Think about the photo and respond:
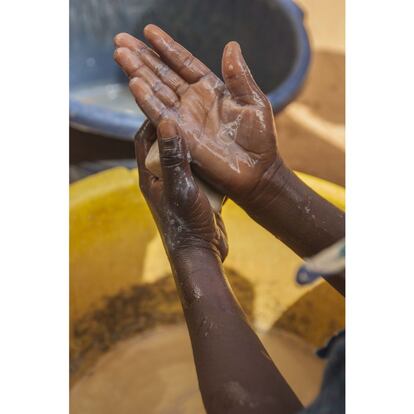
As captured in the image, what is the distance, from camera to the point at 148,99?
2.68 ft

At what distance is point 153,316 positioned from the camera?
1048 mm

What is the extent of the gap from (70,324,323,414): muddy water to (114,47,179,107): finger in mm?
390

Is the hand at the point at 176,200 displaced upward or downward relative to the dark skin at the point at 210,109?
downward

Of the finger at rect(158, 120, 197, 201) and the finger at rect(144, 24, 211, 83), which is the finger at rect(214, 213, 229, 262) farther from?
the finger at rect(144, 24, 211, 83)

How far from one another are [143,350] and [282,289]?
26cm

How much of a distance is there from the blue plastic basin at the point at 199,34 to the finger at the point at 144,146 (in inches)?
4.3

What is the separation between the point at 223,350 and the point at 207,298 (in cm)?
7

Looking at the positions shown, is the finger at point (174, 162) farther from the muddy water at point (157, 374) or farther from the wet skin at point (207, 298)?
the muddy water at point (157, 374)

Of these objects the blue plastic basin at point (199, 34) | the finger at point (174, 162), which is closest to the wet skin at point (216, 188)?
the finger at point (174, 162)

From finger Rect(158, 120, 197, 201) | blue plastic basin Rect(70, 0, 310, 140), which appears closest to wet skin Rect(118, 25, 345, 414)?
finger Rect(158, 120, 197, 201)

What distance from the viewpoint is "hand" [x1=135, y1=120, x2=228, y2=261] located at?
76 cm

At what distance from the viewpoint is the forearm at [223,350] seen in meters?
0.71

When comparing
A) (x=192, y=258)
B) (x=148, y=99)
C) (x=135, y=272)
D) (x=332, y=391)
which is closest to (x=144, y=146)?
(x=148, y=99)
